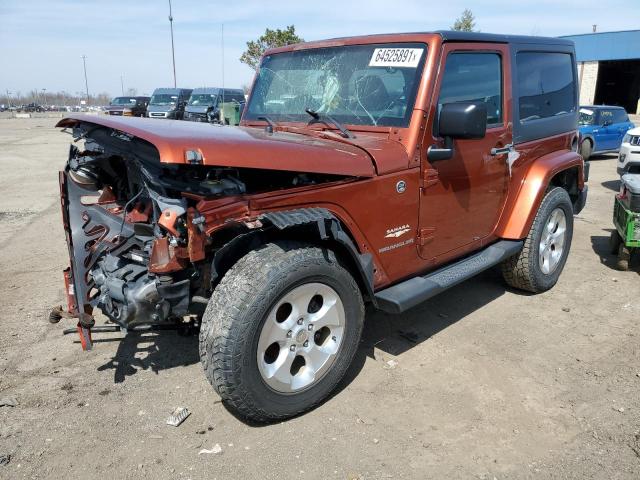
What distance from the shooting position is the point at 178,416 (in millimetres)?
2957

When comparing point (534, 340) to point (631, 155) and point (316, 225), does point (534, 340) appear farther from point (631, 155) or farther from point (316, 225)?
point (631, 155)

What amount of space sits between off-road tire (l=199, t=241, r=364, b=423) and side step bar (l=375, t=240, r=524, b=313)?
1.57 feet

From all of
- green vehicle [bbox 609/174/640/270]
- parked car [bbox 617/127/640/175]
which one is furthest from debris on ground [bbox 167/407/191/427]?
parked car [bbox 617/127/640/175]

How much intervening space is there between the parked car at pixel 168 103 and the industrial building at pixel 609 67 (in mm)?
24763

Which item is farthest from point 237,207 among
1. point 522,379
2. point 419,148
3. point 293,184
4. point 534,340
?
point 534,340

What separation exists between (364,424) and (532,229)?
8.14 ft

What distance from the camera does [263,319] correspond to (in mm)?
2596

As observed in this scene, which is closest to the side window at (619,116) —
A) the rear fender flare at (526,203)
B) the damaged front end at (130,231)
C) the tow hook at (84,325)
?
the rear fender flare at (526,203)

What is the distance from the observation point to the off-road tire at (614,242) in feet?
18.6

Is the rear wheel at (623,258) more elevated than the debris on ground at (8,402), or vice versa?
the rear wheel at (623,258)

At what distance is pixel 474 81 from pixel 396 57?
70 centimetres

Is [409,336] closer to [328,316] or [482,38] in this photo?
[328,316]

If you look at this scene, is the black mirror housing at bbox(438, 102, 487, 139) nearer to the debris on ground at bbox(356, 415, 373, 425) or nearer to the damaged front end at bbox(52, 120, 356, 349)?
the damaged front end at bbox(52, 120, 356, 349)

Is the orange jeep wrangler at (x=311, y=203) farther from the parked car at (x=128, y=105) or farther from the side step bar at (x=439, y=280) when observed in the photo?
the parked car at (x=128, y=105)
